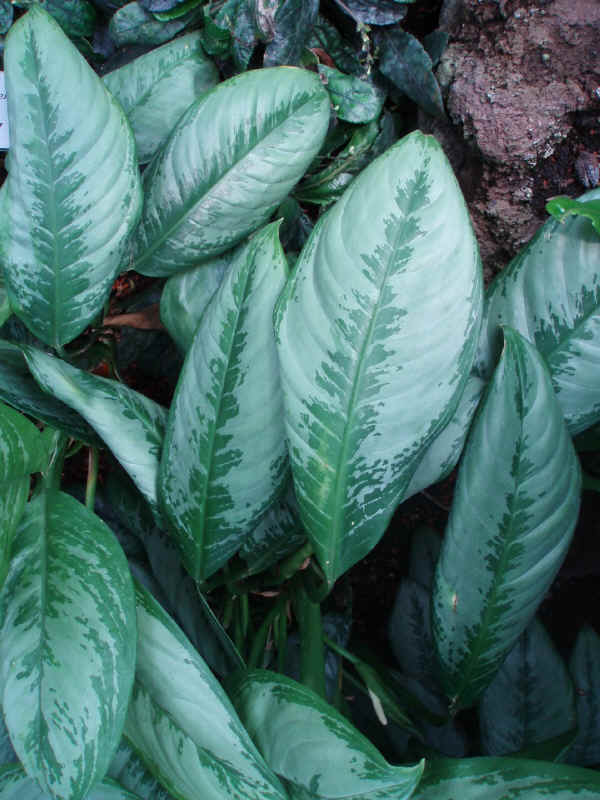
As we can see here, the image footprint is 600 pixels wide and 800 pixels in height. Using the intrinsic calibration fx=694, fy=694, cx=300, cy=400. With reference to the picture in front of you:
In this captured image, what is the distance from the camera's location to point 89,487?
2.77 feet

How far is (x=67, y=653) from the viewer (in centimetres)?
60

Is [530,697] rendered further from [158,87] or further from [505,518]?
[158,87]

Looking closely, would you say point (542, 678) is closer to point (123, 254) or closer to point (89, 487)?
point (89, 487)

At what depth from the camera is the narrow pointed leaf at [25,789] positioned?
2.28 ft

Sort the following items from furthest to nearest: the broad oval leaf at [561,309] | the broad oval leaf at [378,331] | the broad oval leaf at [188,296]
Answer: the broad oval leaf at [188,296]
the broad oval leaf at [561,309]
the broad oval leaf at [378,331]

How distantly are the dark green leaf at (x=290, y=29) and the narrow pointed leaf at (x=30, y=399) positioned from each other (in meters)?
0.50

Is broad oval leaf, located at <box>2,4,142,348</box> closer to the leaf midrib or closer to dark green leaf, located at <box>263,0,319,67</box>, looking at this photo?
the leaf midrib

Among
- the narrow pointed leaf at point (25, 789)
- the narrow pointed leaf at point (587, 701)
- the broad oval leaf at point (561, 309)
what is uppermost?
the broad oval leaf at point (561, 309)

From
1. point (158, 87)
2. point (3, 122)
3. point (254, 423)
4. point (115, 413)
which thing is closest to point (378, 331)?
point (254, 423)

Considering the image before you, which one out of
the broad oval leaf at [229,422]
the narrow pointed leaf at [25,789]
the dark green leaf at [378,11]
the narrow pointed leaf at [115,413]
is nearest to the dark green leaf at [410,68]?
the dark green leaf at [378,11]

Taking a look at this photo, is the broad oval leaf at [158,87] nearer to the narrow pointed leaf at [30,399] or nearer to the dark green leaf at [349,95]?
the dark green leaf at [349,95]

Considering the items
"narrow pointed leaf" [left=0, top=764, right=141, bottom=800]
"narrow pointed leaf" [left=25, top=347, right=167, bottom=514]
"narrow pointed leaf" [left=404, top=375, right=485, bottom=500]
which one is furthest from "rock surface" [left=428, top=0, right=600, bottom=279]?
"narrow pointed leaf" [left=0, top=764, right=141, bottom=800]

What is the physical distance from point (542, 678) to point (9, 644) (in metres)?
0.63

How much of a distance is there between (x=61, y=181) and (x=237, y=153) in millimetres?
183
